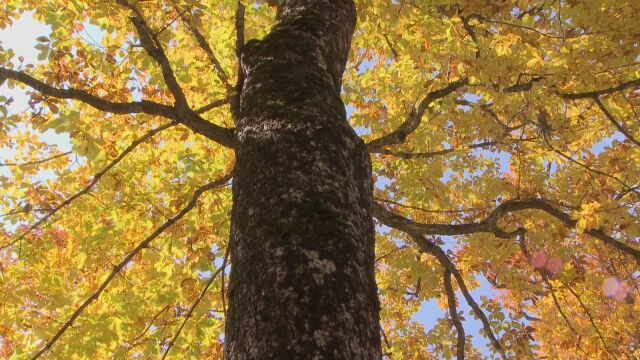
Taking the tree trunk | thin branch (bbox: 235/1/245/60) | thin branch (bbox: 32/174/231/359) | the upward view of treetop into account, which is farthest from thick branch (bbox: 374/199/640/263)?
the tree trunk

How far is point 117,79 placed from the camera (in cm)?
482

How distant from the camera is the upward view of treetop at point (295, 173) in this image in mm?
1462

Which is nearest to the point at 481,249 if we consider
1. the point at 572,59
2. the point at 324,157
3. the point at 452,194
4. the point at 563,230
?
the point at 563,230

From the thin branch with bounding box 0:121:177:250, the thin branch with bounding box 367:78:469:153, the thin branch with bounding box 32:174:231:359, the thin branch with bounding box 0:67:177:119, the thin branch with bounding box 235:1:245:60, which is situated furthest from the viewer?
the thin branch with bounding box 367:78:469:153

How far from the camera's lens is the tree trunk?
119 centimetres

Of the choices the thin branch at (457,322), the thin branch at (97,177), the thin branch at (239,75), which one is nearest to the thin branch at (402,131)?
the thin branch at (239,75)

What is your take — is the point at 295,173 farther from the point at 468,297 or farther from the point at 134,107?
the point at 468,297

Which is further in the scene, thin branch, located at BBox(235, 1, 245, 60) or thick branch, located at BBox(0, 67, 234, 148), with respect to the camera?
thin branch, located at BBox(235, 1, 245, 60)

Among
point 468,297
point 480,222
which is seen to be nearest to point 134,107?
point 480,222

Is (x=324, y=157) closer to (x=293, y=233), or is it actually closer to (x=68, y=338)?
(x=293, y=233)

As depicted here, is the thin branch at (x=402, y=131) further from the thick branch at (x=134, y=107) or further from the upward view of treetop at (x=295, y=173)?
the thick branch at (x=134, y=107)

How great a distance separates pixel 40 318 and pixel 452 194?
264 inches

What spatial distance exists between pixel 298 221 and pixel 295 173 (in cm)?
22

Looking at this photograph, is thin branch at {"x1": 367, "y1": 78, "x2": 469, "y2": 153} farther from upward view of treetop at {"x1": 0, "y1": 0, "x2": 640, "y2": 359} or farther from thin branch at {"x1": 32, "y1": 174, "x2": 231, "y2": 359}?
thin branch at {"x1": 32, "y1": 174, "x2": 231, "y2": 359}
